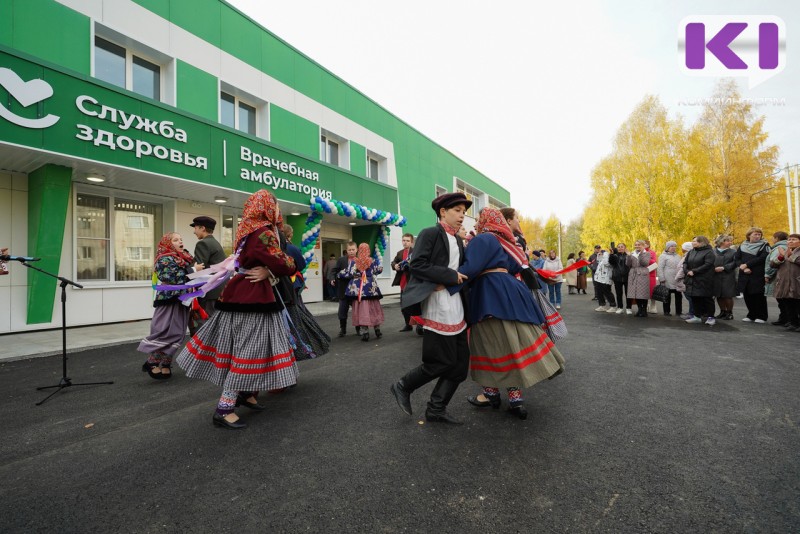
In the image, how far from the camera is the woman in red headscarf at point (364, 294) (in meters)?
6.70

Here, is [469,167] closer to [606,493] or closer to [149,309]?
[149,309]

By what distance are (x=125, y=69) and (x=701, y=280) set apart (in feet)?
44.9

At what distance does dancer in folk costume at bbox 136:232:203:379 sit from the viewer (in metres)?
4.40

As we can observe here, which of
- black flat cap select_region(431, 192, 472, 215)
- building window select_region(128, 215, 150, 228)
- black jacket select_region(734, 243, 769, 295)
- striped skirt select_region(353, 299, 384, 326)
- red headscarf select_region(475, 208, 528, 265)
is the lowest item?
striped skirt select_region(353, 299, 384, 326)

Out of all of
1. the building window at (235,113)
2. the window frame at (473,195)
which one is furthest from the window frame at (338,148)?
the window frame at (473,195)

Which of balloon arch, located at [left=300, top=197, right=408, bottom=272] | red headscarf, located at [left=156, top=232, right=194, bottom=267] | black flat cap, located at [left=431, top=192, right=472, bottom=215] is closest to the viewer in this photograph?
black flat cap, located at [left=431, top=192, right=472, bottom=215]

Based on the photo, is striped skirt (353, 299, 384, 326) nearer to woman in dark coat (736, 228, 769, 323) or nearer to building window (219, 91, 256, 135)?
building window (219, 91, 256, 135)

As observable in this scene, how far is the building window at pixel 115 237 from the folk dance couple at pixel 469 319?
8728 mm

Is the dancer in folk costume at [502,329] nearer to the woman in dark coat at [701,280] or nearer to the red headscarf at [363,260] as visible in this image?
the red headscarf at [363,260]

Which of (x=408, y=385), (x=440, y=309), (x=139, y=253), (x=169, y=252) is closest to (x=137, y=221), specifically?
A: (x=139, y=253)

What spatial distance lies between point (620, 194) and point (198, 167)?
78.2 feet

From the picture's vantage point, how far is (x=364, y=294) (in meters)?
6.72

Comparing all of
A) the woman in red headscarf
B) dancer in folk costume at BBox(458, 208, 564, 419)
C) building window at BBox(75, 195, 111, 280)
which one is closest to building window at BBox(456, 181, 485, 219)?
the woman in red headscarf

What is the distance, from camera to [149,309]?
9195mm
